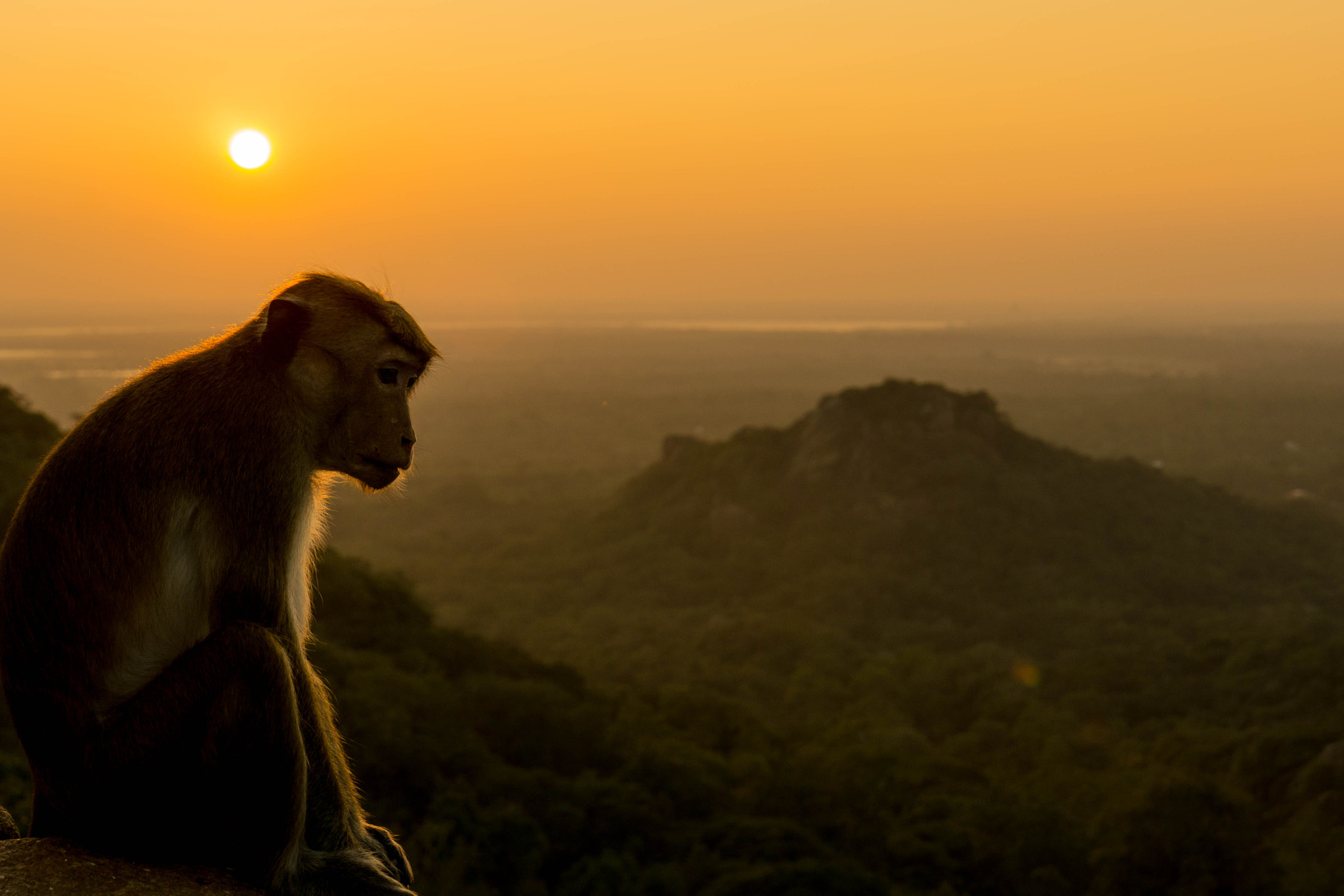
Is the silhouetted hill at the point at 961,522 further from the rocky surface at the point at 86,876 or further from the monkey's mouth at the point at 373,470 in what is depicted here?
the rocky surface at the point at 86,876

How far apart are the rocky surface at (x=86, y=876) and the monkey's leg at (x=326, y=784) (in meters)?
0.39

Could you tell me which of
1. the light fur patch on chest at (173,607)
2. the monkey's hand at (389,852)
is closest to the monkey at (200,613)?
the light fur patch on chest at (173,607)

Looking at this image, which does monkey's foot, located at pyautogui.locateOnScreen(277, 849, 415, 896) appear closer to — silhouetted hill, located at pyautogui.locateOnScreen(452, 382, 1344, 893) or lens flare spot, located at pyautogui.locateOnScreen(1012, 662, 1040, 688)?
silhouetted hill, located at pyautogui.locateOnScreen(452, 382, 1344, 893)

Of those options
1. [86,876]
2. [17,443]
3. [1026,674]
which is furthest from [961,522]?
[86,876]

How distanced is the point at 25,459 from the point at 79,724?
4449cm

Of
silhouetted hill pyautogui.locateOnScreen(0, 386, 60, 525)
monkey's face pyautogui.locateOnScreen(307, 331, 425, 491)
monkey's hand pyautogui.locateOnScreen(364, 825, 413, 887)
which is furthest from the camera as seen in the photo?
silhouetted hill pyautogui.locateOnScreen(0, 386, 60, 525)

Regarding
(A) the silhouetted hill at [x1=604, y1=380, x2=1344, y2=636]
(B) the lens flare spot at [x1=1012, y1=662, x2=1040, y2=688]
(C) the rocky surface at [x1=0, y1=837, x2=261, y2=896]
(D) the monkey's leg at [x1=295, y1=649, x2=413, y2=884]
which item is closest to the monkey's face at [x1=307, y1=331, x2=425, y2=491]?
(D) the monkey's leg at [x1=295, y1=649, x2=413, y2=884]

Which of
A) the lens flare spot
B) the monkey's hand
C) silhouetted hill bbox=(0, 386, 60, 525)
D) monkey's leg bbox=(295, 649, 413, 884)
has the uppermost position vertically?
monkey's leg bbox=(295, 649, 413, 884)

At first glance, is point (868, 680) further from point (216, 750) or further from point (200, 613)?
point (216, 750)

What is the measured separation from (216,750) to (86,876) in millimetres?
889

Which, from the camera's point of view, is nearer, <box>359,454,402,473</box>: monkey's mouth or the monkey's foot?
the monkey's foot

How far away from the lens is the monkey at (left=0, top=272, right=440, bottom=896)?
4.86 m

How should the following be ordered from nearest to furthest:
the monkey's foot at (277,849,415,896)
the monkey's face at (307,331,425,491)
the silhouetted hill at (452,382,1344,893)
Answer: the monkey's foot at (277,849,415,896) → the monkey's face at (307,331,425,491) → the silhouetted hill at (452,382,1344,893)

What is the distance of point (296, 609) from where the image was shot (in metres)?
5.48
